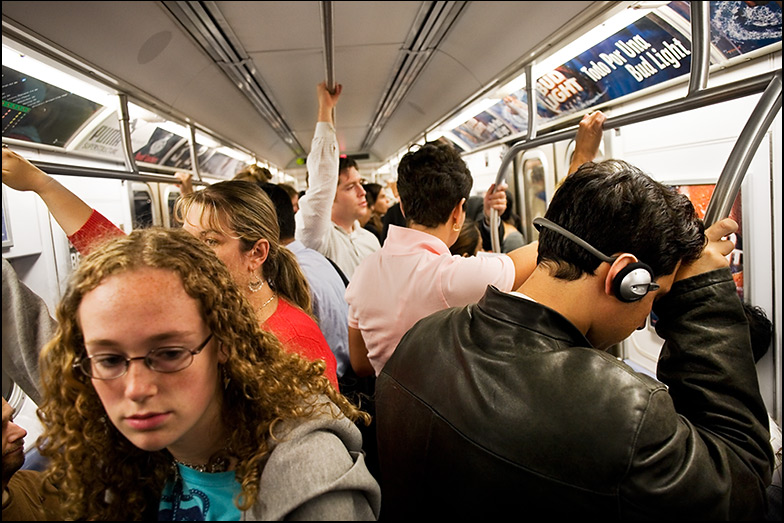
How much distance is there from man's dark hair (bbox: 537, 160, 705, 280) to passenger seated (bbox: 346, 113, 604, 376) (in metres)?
0.54

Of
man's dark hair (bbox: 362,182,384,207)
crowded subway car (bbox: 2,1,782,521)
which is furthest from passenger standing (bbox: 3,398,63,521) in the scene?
man's dark hair (bbox: 362,182,384,207)

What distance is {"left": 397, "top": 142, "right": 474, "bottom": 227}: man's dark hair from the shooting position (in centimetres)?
195

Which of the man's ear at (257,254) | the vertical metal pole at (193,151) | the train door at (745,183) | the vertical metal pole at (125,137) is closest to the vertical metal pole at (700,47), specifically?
the train door at (745,183)

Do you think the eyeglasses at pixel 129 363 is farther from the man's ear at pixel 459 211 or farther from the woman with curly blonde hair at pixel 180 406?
the man's ear at pixel 459 211

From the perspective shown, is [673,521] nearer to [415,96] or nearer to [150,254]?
[150,254]

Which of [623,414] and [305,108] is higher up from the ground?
[305,108]

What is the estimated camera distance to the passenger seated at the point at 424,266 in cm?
171

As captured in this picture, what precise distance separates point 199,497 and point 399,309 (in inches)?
37.4

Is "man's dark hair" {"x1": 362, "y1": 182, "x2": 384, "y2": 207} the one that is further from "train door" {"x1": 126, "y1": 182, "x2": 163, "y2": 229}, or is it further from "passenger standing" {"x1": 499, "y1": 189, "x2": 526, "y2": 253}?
"train door" {"x1": 126, "y1": 182, "x2": 163, "y2": 229}

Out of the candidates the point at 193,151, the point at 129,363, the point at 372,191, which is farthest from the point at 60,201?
the point at 372,191

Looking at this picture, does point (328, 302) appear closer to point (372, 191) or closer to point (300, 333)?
point (300, 333)

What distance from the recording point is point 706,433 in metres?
1.02

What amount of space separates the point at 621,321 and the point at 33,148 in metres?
3.35

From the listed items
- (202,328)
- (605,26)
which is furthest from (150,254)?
(605,26)
